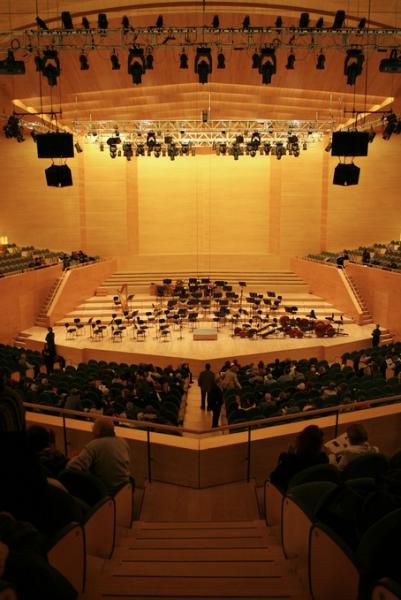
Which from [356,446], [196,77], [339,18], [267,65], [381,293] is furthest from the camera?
[381,293]

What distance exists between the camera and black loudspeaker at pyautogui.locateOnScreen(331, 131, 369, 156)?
40.0 feet

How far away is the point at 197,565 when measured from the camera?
10.0 feet

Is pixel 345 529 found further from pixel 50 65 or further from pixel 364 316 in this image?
pixel 364 316

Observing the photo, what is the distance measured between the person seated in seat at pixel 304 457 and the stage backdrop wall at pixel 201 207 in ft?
71.0

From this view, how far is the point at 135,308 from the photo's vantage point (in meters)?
20.7

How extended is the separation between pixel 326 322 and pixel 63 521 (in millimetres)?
16666

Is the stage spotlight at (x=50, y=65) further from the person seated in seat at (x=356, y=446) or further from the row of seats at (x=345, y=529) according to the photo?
the row of seats at (x=345, y=529)

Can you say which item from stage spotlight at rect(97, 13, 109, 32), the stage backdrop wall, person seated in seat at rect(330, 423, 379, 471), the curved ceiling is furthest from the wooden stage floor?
person seated in seat at rect(330, 423, 379, 471)

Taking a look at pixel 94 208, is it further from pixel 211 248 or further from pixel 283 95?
pixel 283 95

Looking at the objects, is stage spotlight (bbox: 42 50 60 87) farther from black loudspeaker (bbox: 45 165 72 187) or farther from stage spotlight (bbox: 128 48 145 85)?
black loudspeaker (bbox: 45 165 72 187)

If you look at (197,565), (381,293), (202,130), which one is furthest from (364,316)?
(197,565)

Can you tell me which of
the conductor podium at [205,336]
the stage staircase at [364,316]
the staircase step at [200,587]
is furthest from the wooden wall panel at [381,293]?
the staircase step at [200,587]

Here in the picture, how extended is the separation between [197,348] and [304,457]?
39.0 ft

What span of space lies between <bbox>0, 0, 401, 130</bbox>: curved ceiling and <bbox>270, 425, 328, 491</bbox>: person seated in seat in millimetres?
9600
